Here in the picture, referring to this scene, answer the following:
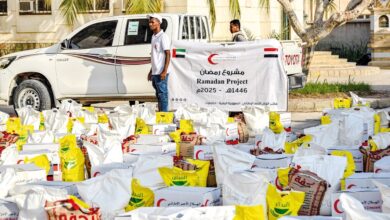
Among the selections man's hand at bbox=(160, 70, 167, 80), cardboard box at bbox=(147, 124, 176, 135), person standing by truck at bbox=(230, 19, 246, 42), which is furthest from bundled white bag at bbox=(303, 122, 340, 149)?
person standing by truck at bbox=(230, 19, 246, 42)

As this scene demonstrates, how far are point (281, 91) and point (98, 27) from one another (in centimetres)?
445

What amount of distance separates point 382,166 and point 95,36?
11033mm

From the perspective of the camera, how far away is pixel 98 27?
1836cm

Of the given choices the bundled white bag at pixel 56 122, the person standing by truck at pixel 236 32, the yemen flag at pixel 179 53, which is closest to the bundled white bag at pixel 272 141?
the bundled white bag at pixel 56 122

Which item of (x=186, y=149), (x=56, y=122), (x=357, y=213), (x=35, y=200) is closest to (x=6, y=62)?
(x=56, y=122)

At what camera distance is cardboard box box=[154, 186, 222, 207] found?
679cm

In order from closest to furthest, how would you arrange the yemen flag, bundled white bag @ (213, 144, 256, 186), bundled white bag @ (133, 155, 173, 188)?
bundled white bag @ (133, 155, 173, 188) < bundled white bag @ (213, 144, 256, 186) < the yemen flag

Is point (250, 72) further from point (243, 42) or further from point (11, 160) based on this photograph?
point (11, 160)

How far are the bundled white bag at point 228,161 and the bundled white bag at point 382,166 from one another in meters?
1.00

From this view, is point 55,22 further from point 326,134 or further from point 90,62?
point 326,134

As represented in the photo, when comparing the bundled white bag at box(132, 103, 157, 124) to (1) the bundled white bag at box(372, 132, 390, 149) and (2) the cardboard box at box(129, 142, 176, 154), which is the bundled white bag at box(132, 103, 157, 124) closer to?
(2) the cardboard box at box(129, 142, 176, 154)

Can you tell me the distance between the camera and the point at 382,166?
26.3 feet

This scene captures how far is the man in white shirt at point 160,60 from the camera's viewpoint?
51.3ft

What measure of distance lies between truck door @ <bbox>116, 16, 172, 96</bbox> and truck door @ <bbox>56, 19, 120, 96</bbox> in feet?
0.51
